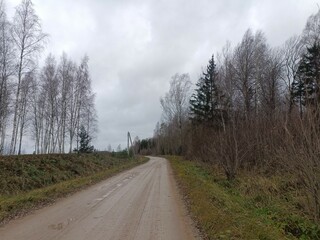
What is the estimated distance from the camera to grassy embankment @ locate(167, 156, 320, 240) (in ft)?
26.1

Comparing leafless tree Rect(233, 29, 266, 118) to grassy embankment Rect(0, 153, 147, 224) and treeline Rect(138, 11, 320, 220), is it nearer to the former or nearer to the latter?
treeline Rect(138, 11, 320, 220)

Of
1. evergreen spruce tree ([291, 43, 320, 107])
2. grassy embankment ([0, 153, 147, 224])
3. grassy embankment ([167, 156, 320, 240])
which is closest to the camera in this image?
grassy embankment ([167, 156, 320, 240])

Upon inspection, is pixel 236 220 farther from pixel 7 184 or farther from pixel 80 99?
pixel 80 99

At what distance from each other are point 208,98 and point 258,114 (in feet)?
60.3

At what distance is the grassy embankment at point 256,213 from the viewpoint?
314 inches

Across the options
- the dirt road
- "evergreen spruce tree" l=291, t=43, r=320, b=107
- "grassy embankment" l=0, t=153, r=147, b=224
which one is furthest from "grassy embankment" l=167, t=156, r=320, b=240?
"grassy embankment" l=0, t=153, r=147, b=224

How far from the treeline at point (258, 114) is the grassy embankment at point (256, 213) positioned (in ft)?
2.32

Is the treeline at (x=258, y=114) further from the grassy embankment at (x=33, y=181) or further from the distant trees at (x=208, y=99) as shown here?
the grassy embankment at (x=33, y=181)

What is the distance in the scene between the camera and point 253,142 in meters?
22.1

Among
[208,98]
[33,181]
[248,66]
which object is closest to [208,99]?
[208,98]

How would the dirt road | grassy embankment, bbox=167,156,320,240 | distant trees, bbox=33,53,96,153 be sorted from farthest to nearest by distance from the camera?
1. distant trees, bbox=33,53,96,153
2. grassy embankment, bbox=167,156,320,240
3. the dirt road

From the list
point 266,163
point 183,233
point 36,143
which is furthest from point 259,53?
point 183,233

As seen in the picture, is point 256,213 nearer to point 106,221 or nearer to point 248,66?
point 106,221

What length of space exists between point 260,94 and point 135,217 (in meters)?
34.0
